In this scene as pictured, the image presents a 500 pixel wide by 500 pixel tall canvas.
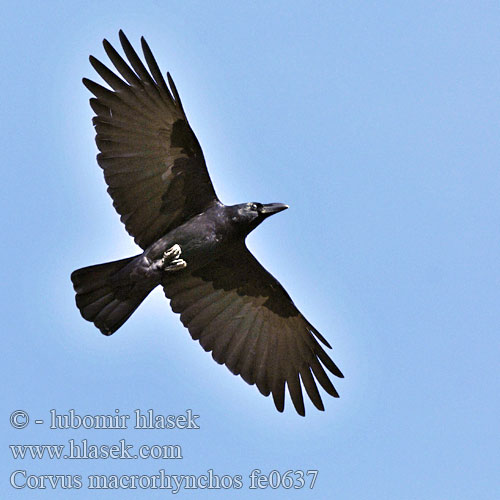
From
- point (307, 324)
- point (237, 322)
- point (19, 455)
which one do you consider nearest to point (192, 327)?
point (237, 322)

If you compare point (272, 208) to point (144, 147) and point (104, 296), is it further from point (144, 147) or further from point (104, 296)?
point (104, 296)

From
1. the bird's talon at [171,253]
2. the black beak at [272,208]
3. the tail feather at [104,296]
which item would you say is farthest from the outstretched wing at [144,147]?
the black beak at [272,208]

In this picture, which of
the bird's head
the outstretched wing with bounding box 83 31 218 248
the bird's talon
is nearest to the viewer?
the outstretched wing with bounding box 83 31 218 248

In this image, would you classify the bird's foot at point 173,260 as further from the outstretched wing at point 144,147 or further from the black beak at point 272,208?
the black beak at point 272,208

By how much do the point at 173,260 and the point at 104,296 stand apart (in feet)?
2.99

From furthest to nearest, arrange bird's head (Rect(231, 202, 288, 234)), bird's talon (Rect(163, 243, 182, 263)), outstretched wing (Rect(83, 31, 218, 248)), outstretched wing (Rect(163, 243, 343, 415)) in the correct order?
1. outstretched wing (Rect(163, 243, 343, 415))
2. bird's head (Rect(231, 202, 288, 234))
3. bird's talon (Rect(163, 243, 182, 263))
4. outstretched wing (Rect(83, 31, 218, 248))

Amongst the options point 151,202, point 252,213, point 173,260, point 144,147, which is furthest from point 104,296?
point 252,213

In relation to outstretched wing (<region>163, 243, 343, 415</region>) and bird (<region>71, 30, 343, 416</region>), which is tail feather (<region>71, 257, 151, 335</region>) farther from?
outstretched wing (<region>163, 243, 343, 415</region>)

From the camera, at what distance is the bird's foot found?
12.3 metres

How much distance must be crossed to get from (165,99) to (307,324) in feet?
11.4

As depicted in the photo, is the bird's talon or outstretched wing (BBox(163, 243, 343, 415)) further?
outstretched wing (BBox(163, 243, 343, 415))

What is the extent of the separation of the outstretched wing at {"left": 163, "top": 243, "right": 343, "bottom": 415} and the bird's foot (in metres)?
0.62

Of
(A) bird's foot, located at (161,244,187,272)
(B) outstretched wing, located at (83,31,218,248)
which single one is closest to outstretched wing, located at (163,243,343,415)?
(A) bird's foot, located at (161,244,187,272)

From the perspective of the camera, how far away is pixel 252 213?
12.5 metres
